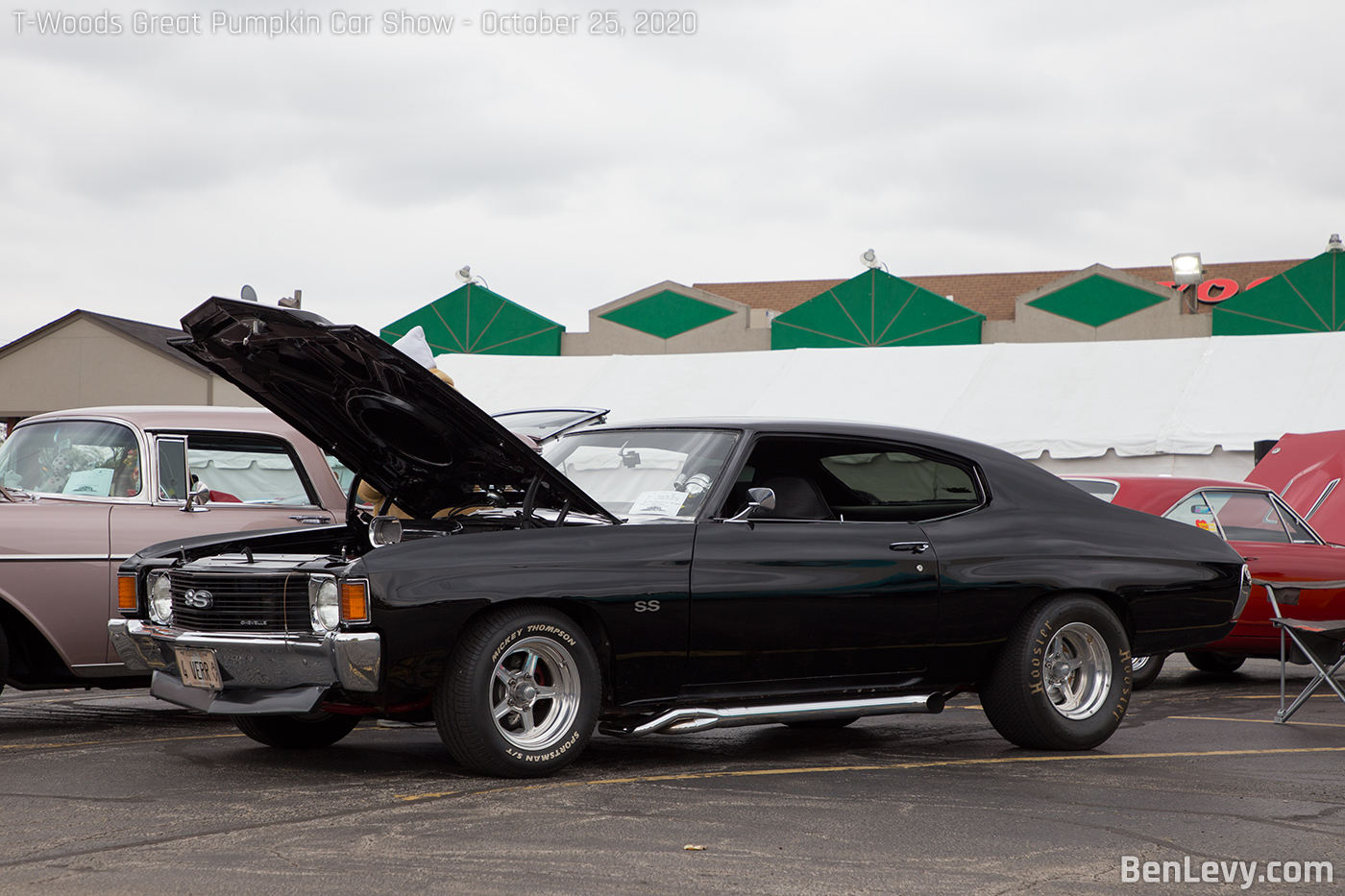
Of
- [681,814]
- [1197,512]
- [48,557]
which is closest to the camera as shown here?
[681,814]

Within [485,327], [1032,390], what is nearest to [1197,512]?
[1032,390]

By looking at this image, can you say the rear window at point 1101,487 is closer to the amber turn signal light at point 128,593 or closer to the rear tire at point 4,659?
the amber turn signal light at point 128,593

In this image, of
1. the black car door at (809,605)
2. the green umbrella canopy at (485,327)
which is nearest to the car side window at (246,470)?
the black car door at (809,605)

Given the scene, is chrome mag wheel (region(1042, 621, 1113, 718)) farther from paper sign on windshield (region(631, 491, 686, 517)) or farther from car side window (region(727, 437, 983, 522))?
paper sign on windshield (region(631, 491, 686, 517))

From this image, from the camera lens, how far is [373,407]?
618 centimetres

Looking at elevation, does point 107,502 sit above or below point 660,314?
below

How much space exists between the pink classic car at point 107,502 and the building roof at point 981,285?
4103 cm

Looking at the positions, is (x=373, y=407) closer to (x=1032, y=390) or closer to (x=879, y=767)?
(x=879, y=767)

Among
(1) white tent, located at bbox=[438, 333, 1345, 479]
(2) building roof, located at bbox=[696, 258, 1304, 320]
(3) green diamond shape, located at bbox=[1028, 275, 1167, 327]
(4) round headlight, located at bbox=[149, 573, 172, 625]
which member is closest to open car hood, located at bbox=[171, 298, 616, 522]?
(4) round headlight, located at bbox=[149, 573, 172, 625]

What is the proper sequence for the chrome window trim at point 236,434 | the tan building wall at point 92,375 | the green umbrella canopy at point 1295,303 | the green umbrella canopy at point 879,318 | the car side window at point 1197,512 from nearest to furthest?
the chrome window trim at point 236,434
the car side window at point 1197,512
the green umbrella canopy at point 1295,303
the green umbrella canopy at point 879,318
the tan building wall at point 92,375

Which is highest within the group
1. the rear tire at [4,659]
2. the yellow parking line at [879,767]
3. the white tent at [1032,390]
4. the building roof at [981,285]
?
the building roof at [981,285]

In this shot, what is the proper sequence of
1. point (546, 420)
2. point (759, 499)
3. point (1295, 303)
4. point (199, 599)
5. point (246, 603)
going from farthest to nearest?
point (1295, 303) < point (546, 420) < point (759, 499) < point (199, 599) < point (246, 603)

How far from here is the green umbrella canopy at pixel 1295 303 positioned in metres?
24.7

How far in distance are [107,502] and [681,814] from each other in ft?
13.3
